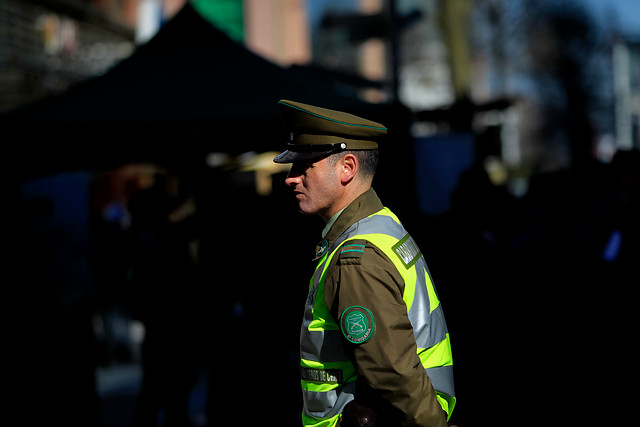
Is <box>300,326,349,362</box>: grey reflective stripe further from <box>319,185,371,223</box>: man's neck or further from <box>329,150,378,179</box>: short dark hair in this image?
<box>329,150,378,179</box>: short dark hair

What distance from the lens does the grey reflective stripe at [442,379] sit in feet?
6.77

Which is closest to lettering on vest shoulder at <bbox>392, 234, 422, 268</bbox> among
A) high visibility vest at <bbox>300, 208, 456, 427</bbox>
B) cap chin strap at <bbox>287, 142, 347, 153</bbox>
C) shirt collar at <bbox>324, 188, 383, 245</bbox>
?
high visibility vest at <bbox>300, 208, 456, 427</bbox>

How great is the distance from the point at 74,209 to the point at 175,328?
1527 millimetres

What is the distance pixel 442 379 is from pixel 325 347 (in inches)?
15.4

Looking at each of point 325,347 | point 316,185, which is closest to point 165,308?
point 316,185

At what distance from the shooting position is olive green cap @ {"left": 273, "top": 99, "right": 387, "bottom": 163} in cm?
217

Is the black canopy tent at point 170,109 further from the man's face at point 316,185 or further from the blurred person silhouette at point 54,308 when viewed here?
the man's face at point 316,185

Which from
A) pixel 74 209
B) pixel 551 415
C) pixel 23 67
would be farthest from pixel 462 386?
pixel 23 67

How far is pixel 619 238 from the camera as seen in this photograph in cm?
491

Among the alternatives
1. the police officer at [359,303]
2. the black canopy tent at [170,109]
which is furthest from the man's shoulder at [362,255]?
the black canopy tent at [170,109]

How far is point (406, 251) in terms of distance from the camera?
6.92 ft

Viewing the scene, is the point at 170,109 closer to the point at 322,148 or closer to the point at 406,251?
the point at 322,148

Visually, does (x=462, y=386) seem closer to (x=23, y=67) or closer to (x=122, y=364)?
(x=122, y=364)

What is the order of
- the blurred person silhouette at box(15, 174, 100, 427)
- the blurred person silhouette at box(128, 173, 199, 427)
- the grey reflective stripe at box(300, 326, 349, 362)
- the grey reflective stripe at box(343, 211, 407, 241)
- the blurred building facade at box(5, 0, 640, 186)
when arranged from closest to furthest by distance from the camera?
the grey reflective stripe at box(300, 326, 349, 362) < the grey reflective stripe at box(343, 211, 407, 241) < the blurred person silhouette at box(128, 173, 199, 427) < the blurred person silhouette at box(15, 174, 100, 427) < the blurred building facade at box(5, 0, 640, 186)
